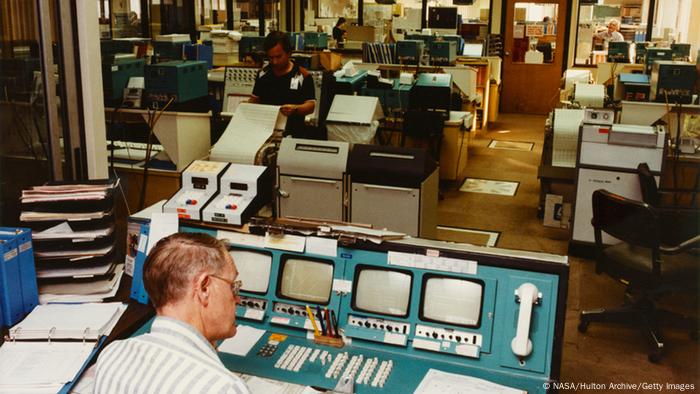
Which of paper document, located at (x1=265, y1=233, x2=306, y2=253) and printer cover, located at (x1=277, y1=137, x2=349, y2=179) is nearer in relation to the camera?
paper document, located at (x1=265, y1=233, x2=306, y2=253)

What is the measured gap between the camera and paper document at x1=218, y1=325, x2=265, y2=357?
2.15 metres

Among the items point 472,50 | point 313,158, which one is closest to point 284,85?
point 313,158

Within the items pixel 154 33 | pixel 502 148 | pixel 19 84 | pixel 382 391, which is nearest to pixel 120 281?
pixel 382 391

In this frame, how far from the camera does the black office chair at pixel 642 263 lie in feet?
11.4

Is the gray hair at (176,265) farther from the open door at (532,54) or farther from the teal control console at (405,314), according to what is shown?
the open door at (532,54)

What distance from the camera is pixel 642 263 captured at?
3602mm

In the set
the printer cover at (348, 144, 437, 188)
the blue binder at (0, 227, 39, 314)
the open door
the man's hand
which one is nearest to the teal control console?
the blue binder at (0, 227, 39, 314)

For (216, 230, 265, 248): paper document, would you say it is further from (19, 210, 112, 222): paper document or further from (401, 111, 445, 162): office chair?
(401, 111, 445, 162): office chair

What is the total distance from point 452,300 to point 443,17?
9318 mm

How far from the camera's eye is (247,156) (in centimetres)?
391

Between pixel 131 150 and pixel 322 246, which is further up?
pixel 322 246

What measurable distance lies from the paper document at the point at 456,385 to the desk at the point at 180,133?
276 centimetres

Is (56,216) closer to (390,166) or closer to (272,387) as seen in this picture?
(272,387)

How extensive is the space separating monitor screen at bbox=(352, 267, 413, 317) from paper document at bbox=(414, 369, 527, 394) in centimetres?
26
